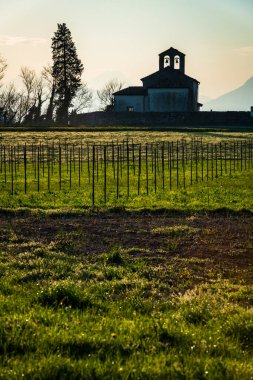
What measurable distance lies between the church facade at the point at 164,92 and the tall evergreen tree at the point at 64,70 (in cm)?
797

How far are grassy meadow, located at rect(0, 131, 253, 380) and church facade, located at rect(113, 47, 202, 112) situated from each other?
262ft

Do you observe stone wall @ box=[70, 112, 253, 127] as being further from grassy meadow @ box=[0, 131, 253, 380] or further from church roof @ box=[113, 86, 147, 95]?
grassy meadow @ box=[0, 131, 253, 380]

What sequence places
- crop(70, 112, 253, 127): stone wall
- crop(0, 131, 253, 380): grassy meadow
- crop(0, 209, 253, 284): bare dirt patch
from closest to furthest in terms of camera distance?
crop(0, 131, 253, 380): grassy meadow
crop(0, 209, 253, 284): bare dirt patch
crop(70, 112, 253, 127): stone wall

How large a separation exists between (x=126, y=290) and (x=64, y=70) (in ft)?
319

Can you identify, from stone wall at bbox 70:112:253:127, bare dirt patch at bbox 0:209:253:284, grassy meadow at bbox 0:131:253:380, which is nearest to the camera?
grassy meadow at bbox 0:131:253:380

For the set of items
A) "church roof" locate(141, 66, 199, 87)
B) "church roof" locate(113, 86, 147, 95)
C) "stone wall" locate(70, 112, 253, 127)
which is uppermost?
"church roof" locate(141, 66, 199, 87)

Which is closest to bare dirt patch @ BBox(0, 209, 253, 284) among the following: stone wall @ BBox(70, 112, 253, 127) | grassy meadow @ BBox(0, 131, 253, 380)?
grassy meadow @ BBox(0, 131, 253, 380)

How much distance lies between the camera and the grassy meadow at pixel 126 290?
654 centimetres

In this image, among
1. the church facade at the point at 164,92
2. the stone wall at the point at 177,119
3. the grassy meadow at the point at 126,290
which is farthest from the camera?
the church facade at the point at 164,92

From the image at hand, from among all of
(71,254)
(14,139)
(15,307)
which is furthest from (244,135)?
(15,307)

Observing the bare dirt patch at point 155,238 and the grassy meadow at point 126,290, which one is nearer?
the grassy meadow at point 126,290

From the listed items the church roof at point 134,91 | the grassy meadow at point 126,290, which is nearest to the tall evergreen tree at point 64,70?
the church roof at point 134,91

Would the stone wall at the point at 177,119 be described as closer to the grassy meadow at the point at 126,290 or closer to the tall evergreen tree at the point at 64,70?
the tall evergreen tree at the point at 64,70

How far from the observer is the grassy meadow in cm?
654
